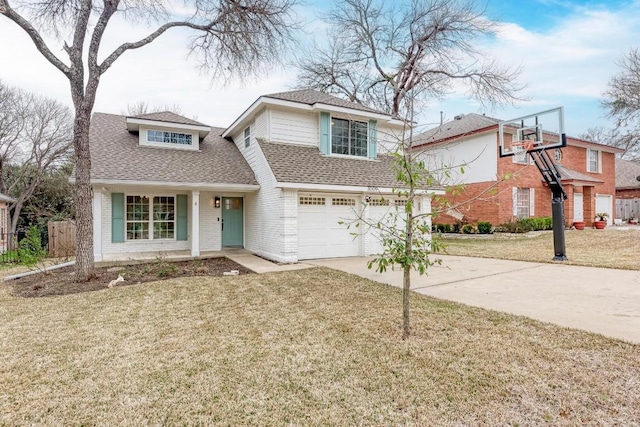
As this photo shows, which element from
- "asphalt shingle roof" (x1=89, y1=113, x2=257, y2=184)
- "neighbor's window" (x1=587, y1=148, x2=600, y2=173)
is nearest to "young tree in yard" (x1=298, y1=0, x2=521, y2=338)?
"neighbor's window" (x1=587, y1=148, x2=600, y2=173)

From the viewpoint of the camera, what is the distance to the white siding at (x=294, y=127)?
11.5m

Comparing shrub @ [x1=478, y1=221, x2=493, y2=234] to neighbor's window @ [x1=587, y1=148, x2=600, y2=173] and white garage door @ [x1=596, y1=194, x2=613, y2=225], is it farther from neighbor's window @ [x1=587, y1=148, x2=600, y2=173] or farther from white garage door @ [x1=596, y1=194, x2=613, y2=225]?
neighbor's window @ [x1=587, y1=148, x2=600, y2=173]

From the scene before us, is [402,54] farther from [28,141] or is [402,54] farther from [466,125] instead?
[28,141]

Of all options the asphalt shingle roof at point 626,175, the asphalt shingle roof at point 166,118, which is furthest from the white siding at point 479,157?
the asphalt shingle roof at point 626,175

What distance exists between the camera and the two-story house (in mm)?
10625

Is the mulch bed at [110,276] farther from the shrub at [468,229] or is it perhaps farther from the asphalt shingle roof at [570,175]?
the asphalt shingle roof at [570,175]

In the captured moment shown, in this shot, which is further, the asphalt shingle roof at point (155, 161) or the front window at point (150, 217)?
the front window at point (150, 217)

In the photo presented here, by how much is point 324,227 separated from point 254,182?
315 centimetres

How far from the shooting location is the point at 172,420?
254cm

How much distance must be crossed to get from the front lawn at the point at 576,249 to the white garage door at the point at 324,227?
337 cm

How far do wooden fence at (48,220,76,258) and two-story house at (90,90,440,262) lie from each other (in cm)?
307

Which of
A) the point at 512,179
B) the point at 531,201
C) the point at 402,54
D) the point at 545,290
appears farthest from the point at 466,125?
the point at 545,290

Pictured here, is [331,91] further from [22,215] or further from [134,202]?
[22,215]

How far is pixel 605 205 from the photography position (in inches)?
846
